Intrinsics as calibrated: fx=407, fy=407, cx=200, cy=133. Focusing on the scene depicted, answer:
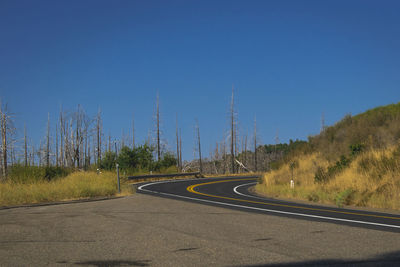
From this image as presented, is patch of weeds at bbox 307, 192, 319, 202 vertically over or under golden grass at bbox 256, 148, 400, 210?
under

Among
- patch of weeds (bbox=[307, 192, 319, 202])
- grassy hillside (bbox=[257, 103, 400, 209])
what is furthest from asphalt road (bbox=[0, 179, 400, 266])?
patch of weeds (bbox=[307, 192, 319, 202])

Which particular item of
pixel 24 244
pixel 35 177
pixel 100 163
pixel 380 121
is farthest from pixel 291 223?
pixel 100 163

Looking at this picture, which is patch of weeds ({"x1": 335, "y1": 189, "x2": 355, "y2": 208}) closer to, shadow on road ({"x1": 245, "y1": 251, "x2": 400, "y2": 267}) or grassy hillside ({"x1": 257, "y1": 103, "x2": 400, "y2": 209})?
grassy hillside ({"x1": 257, "y1": 103, "x2": 400, "y2": 209})

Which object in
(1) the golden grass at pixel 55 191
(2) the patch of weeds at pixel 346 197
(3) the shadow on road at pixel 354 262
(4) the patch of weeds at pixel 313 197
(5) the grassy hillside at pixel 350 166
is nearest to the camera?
(3) the shadow on road at pixel 354 262

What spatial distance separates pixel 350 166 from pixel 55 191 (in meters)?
14.1

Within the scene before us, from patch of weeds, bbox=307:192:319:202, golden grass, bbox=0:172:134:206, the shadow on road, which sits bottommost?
patch of weeds, bbox=307:192:319:202

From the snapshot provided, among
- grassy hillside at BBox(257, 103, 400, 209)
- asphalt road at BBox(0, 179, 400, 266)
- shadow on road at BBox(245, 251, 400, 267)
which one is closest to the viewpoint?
shadow on road at BBox(245, 251, 400, 267)

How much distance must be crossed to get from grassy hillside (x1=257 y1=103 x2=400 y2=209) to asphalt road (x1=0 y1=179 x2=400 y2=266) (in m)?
6.33

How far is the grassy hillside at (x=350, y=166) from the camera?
51.3 feet

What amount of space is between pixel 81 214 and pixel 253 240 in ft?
20.0

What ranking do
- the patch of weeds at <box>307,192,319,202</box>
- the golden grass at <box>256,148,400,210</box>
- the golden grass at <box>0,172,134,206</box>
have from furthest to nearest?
the patch of weeds at <box>307,192,319,202</box> < the golden grass at <box>0,172,134,206</box> < the golden grass at <box>256,148,400,210</box>

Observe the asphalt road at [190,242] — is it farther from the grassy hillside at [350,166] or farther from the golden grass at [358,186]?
the grassy hillside at [350,166]

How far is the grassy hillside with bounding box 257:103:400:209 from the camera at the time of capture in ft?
51.3

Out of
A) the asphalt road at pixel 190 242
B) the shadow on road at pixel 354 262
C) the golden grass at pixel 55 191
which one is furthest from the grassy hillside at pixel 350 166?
the golden grass at pixel 55 191
